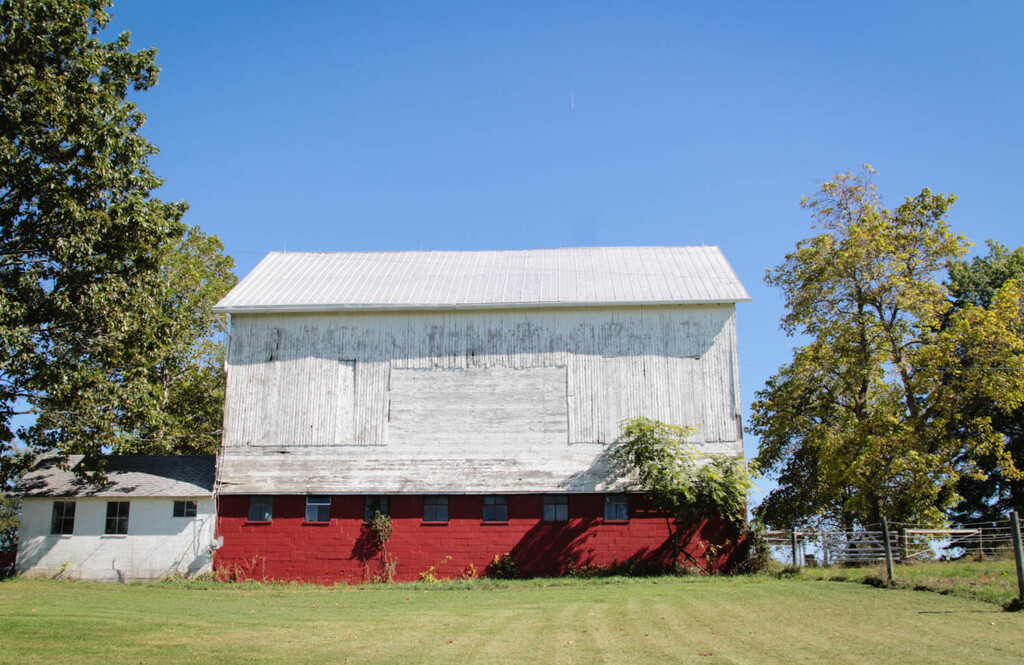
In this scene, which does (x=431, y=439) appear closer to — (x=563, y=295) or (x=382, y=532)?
(x=382, y=532)

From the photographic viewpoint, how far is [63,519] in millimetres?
24984

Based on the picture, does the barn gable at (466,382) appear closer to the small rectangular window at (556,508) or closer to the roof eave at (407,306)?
the roof eave at (407,306)

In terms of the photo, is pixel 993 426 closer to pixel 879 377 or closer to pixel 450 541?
pixel 879 377

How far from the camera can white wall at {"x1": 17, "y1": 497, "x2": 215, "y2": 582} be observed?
80.0ft

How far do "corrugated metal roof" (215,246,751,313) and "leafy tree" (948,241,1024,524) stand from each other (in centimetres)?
1240

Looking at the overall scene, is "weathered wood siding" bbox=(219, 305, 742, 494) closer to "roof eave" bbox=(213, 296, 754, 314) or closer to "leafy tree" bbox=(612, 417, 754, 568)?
"roof eave" bbox=(213, 296, 754, 314)

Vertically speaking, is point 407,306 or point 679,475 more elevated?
point 407,306

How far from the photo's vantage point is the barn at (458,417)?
966 inches

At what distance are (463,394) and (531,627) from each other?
13.1 meters

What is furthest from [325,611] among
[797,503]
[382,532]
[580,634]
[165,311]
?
[797,503]

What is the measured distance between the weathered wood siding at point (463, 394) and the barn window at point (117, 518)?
3.02 m

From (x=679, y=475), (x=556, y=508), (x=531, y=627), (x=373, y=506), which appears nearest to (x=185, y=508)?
(x=373, y=506)

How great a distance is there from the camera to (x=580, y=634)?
12.3 meters

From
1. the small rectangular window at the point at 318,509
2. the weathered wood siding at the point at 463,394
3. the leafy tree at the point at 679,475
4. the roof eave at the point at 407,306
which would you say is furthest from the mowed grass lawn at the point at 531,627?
the roof eave at the point at 407,306
